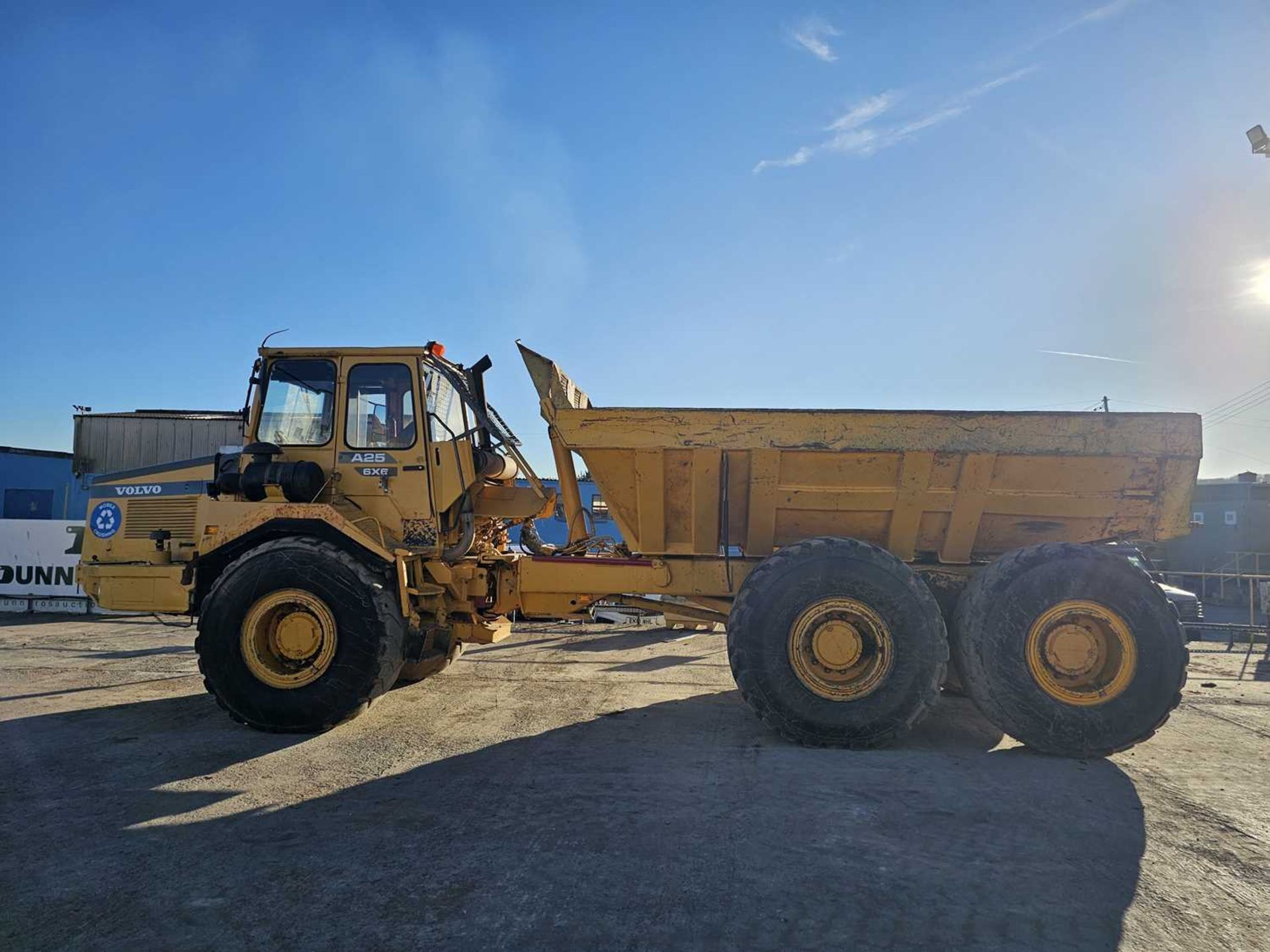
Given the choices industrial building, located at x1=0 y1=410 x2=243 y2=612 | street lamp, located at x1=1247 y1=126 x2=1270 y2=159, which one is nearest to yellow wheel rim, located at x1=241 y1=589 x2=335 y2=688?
industrial building, located at x1=0 y1=410 x2=243 y2=612

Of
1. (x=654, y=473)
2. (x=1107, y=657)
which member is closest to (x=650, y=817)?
(x=654, y=473)

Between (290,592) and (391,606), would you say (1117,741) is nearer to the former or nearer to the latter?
(391,606)

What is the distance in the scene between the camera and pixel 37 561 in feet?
44.4

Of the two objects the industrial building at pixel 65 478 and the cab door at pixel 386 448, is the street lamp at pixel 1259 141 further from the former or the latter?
the industrial building at pixel 65 478

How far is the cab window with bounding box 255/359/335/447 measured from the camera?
19.6 ft

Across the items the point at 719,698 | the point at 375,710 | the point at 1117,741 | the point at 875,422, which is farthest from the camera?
the point at 719,698

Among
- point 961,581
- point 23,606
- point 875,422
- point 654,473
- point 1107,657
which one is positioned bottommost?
point 23,606

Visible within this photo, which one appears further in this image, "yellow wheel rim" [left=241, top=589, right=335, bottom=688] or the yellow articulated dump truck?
"yellow wheel rim" [left=241, top=589, right=335, bottom=688]

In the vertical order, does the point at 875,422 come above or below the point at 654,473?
above

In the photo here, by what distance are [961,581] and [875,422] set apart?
1550 mm

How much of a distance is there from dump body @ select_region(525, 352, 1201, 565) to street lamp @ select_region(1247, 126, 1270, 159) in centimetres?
1849

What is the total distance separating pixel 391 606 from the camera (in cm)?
544

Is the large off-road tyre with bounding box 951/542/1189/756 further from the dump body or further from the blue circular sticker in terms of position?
the blue circular sticker

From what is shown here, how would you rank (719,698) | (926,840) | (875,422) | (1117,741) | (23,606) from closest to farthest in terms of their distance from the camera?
(926,840) → (1117,741) → (875,422) → (719,698) → (23,606)
